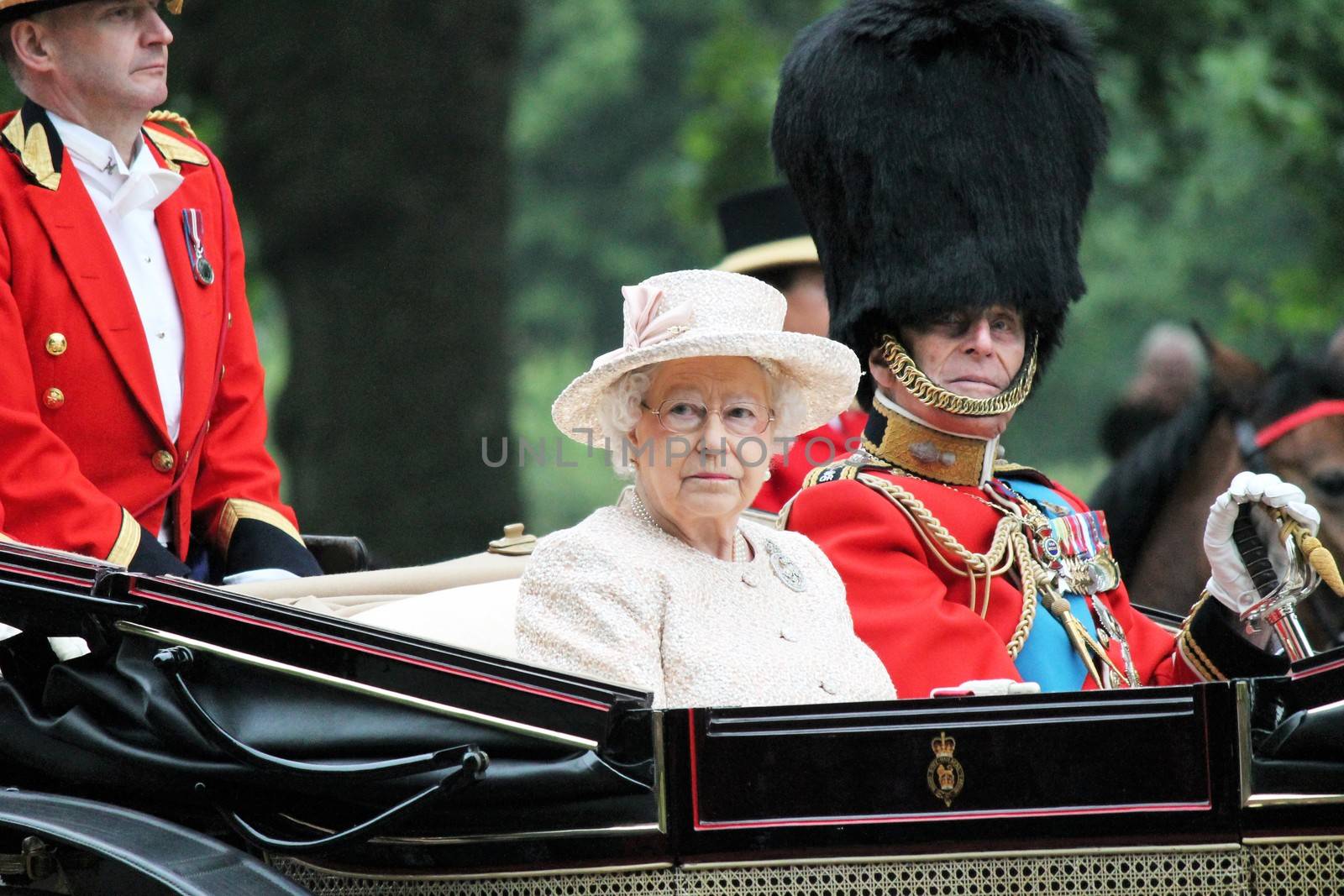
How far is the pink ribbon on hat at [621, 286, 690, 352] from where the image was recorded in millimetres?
2902

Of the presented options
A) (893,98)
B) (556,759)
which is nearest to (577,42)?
(893,98)

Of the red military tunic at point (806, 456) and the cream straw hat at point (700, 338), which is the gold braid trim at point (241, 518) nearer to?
the cream straw hat at point (700, 338)

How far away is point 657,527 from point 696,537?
7 cm

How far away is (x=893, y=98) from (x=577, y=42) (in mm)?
14528

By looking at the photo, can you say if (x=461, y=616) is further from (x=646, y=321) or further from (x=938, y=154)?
(x=938, y=154)

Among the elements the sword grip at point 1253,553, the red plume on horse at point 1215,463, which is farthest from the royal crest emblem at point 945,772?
the red plume on horse at point 1215,463

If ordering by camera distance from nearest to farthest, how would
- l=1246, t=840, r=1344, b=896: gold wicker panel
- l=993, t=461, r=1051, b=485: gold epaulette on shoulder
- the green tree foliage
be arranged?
1. l=1246, t=840, r=1344, b=896: gold wicker panel
2. l=993, t=461, r=1051, b=485: gold epaulette on shoulder
3. the green tree foliage

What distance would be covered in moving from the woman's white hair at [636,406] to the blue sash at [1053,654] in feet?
2.14

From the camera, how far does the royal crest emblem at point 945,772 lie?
2506 millimetres

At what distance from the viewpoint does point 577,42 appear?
58.3 ft

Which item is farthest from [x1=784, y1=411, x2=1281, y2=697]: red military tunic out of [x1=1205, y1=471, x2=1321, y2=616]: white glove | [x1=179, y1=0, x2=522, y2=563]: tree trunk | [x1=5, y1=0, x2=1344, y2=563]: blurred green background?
[x1=179, y1=0, x2=522, y2=563]: tree trunk

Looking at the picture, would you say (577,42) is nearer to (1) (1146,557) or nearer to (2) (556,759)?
(1) (1146,557)

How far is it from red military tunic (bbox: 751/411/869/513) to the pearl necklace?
5.32 feet

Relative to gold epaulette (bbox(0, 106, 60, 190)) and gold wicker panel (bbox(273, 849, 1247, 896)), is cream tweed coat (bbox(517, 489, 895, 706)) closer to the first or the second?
gold wicker panel (bbox(273, 849, 1247, 896))
